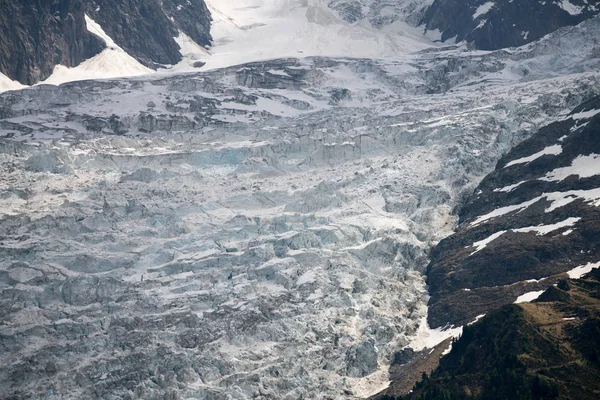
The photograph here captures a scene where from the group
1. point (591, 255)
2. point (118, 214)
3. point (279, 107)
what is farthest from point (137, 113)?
point (591, 255)

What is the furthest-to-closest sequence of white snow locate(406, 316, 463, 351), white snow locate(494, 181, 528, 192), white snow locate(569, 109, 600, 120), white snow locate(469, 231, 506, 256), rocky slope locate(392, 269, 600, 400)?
white snow locate(569, 109, 600, 120), white snow locate(494, 181, 528, 192), white snow locate(469, 231, 506, 256), white snow locate(406, 316, 463, 351), rocky slope locate(392, 269, 600, 400)

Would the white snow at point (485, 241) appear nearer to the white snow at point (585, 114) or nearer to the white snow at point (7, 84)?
the white snow at point (585, 114)

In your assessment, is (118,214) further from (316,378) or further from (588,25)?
(588,25)

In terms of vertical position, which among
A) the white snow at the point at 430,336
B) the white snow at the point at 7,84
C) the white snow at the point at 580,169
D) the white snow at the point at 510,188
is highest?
the white snow at the point at 7,84

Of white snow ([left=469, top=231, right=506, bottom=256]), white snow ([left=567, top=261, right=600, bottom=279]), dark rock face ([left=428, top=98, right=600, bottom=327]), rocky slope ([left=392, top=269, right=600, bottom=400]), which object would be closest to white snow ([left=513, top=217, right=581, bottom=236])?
dark rock face ([left=428, top=98, right=600, bottom=327])

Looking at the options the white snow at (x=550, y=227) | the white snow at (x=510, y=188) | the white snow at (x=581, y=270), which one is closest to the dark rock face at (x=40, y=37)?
the white snow at (x=510, y=188)

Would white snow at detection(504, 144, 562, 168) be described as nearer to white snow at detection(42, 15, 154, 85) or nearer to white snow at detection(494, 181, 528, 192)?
white snow at detection(494, 181, 528, 192)

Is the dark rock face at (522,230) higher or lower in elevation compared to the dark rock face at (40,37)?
lower
